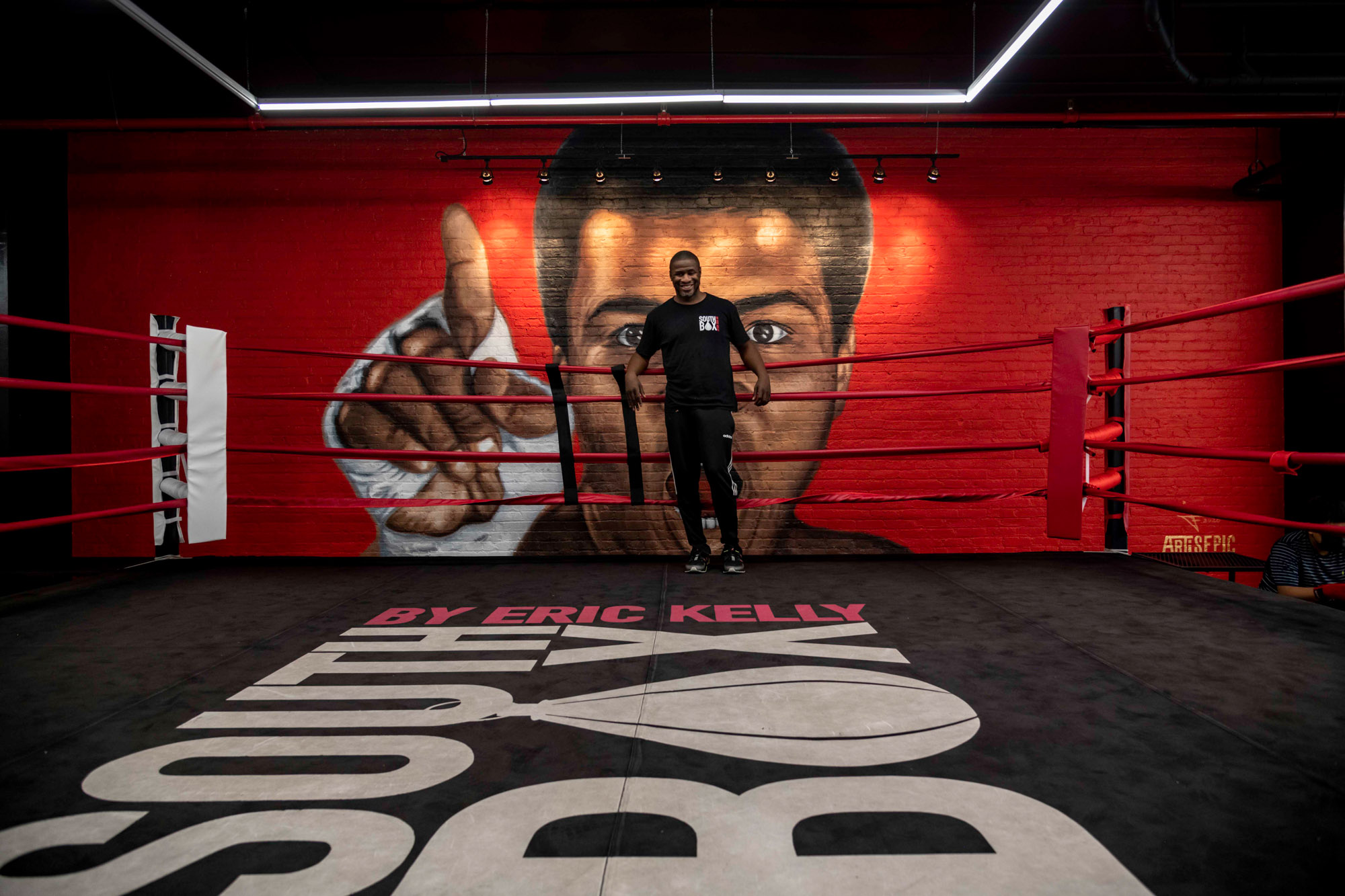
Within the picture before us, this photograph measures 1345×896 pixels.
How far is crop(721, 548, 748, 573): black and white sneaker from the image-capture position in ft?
9.29

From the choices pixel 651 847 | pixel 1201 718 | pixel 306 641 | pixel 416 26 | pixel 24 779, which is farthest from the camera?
pixel 416 26

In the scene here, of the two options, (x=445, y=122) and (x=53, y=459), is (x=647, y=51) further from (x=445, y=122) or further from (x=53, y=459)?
(x=53, y=459)

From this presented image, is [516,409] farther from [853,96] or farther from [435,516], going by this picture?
[853,96]

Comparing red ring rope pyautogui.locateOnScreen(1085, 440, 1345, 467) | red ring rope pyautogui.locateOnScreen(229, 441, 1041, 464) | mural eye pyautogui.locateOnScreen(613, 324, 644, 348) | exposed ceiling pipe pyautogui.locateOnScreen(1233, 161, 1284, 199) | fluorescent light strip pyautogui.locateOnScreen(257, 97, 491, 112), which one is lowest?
red ring rope pyautogui.locateOnScreen(229, 441, 1041, 464)

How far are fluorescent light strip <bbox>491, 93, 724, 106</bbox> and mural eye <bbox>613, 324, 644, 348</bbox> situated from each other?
1231mm

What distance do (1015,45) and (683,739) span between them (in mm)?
3363

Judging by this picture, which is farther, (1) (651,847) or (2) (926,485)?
(2) (926,485)

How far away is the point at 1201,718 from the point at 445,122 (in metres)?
4.15

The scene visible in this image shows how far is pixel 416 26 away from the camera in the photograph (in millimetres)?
3541

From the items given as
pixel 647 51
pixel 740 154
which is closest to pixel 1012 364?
pixel 740 154

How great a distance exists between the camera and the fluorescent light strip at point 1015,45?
2750 mm

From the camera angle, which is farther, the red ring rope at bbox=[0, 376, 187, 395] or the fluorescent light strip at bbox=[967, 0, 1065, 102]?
the fluorescent light strip at bbox=[967, 0, 1065, 102]

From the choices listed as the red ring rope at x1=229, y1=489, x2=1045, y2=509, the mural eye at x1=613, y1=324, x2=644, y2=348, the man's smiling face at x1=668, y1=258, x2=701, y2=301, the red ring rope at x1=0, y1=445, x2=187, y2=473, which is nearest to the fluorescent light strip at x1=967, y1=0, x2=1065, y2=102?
the man's smiling face at x1=668, y1=258, x2=701, y2=301

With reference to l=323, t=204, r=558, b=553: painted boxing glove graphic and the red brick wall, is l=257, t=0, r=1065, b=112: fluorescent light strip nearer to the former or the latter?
the red brick wall
